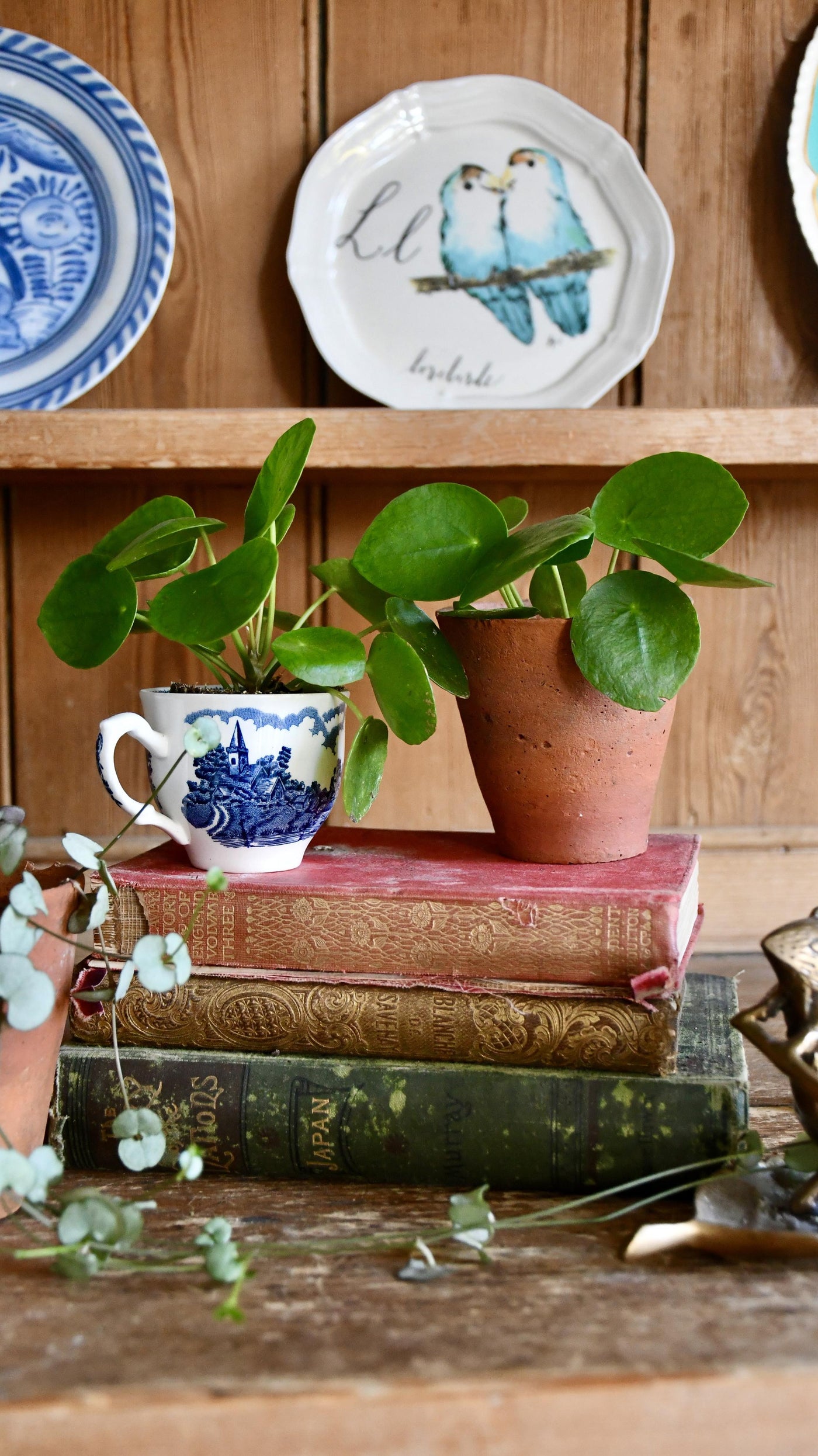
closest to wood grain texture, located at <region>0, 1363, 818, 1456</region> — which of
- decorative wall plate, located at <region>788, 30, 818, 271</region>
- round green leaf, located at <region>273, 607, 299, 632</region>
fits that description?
round green leaf, located at <region>273, 607, 299, 632</region>

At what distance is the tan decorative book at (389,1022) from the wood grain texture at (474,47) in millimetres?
560

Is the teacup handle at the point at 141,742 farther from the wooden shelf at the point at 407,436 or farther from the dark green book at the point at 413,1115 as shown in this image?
the wooden shelf at the point at 407,436

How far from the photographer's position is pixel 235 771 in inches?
23.6

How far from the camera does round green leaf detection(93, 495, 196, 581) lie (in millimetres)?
601

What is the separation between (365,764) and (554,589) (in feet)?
0.48

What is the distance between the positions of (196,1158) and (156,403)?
694mm

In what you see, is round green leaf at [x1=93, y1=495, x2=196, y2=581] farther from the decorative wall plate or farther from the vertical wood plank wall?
the decorative wall plate

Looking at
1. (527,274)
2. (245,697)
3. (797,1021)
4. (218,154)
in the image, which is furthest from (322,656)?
(218,154)

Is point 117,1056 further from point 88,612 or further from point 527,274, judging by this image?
point 527,274

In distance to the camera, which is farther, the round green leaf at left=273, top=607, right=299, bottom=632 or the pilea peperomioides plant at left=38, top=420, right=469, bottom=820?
the round green leaf at left=273, top=607, right=299, bottom=632

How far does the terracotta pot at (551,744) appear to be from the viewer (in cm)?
60

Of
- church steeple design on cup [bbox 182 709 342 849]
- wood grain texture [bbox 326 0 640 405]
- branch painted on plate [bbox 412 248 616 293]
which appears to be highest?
wood grain texture [bbox 326 0 640 405]

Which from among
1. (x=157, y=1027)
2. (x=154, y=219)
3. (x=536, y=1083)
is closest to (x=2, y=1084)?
(x=157, y=1027)

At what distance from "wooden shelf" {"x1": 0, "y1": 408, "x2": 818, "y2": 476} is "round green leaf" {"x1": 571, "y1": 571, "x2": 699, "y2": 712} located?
0.28m
